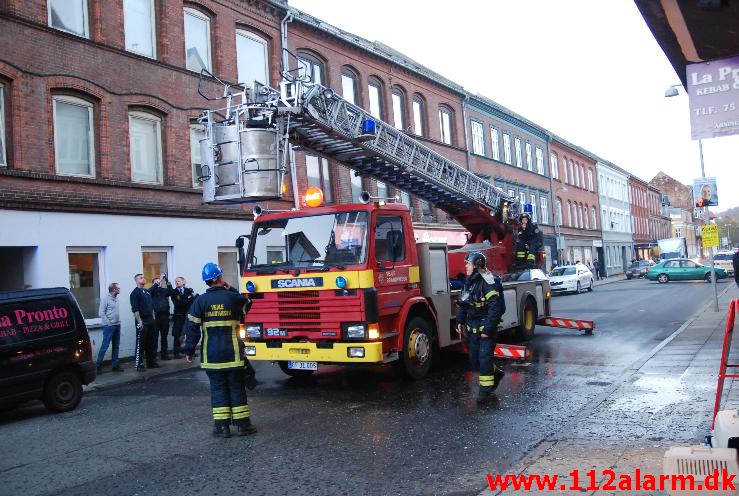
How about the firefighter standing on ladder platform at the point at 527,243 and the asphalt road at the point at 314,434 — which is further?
the firefighter standing on ladder platform at the point at 527,243

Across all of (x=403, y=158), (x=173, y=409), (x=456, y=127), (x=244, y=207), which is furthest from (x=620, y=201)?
(x=173, y=409)

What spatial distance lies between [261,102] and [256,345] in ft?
11.3

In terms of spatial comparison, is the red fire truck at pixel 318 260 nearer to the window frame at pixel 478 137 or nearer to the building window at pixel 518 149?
the window frame at pixel 478 137

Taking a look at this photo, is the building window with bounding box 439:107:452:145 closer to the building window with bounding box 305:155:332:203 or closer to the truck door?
the building window with bounding box 305:155:332:203

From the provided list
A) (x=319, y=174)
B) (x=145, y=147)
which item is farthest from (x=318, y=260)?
(x=319, y=174)

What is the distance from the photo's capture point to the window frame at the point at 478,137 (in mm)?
33438

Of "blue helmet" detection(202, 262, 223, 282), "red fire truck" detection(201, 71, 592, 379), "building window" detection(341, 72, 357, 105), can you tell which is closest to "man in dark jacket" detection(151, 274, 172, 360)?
"red fire truck" detection(201, 71, 592, 379)

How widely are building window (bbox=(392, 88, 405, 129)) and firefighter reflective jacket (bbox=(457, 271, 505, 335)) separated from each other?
64.0 feet

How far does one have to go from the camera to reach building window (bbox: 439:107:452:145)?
30.8 m

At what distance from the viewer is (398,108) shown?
2761 centimetres

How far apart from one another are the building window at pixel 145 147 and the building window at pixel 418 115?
540 inches

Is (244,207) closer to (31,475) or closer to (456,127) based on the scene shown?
(31,475)

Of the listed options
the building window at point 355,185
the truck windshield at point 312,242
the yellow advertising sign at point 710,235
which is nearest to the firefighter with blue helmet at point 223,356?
the truck windshield at point 312,242

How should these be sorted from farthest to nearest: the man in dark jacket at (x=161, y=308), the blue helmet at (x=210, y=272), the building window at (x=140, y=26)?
the building window at (x=140, y=26) → the man in dark jacket at (x=161, y=308) → the blue helmet at (x=210, y=272)
